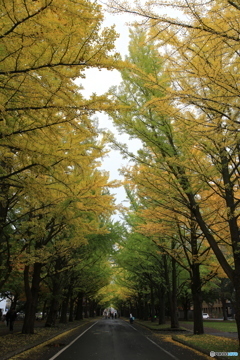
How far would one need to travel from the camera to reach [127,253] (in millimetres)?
21844

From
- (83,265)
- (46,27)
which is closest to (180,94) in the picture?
(46,27)

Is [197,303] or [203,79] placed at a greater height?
[203,79]

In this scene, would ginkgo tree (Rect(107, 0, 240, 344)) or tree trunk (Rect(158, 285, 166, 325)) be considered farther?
tree trunk (Rect(158, 285, 166, 325))

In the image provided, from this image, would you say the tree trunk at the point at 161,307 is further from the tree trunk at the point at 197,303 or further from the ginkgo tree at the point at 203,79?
the ginkgo tree at the point at 203,79

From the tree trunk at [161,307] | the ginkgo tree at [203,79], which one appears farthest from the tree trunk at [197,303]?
the tree trunk at [161,307]

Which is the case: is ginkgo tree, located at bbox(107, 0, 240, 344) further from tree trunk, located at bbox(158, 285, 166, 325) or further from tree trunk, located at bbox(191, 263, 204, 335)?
tree trunk, located at bbox(158, 285, 166, 325)

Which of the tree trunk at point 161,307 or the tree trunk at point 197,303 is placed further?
the tree trunk at point 161,307

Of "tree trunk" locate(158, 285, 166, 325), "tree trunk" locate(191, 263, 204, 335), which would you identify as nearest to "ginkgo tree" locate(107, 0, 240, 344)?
"tree trunk" locate(191, 263, 204, 335)

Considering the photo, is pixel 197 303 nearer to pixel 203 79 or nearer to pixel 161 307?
pixel 203 79

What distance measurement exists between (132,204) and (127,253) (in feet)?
13.4

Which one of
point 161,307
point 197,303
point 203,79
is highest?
point 203,79

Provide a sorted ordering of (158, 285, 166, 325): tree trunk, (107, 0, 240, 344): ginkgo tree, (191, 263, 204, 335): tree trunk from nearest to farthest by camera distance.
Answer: (107, 0, 240, 344): ginkgo tree
(191, 263, 204, 335): tree trunk
(158, 285, 166, 325): tree trunk

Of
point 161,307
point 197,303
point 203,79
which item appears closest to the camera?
point 203,79

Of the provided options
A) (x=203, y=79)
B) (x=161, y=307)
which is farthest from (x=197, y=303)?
(x=161, y=307)
